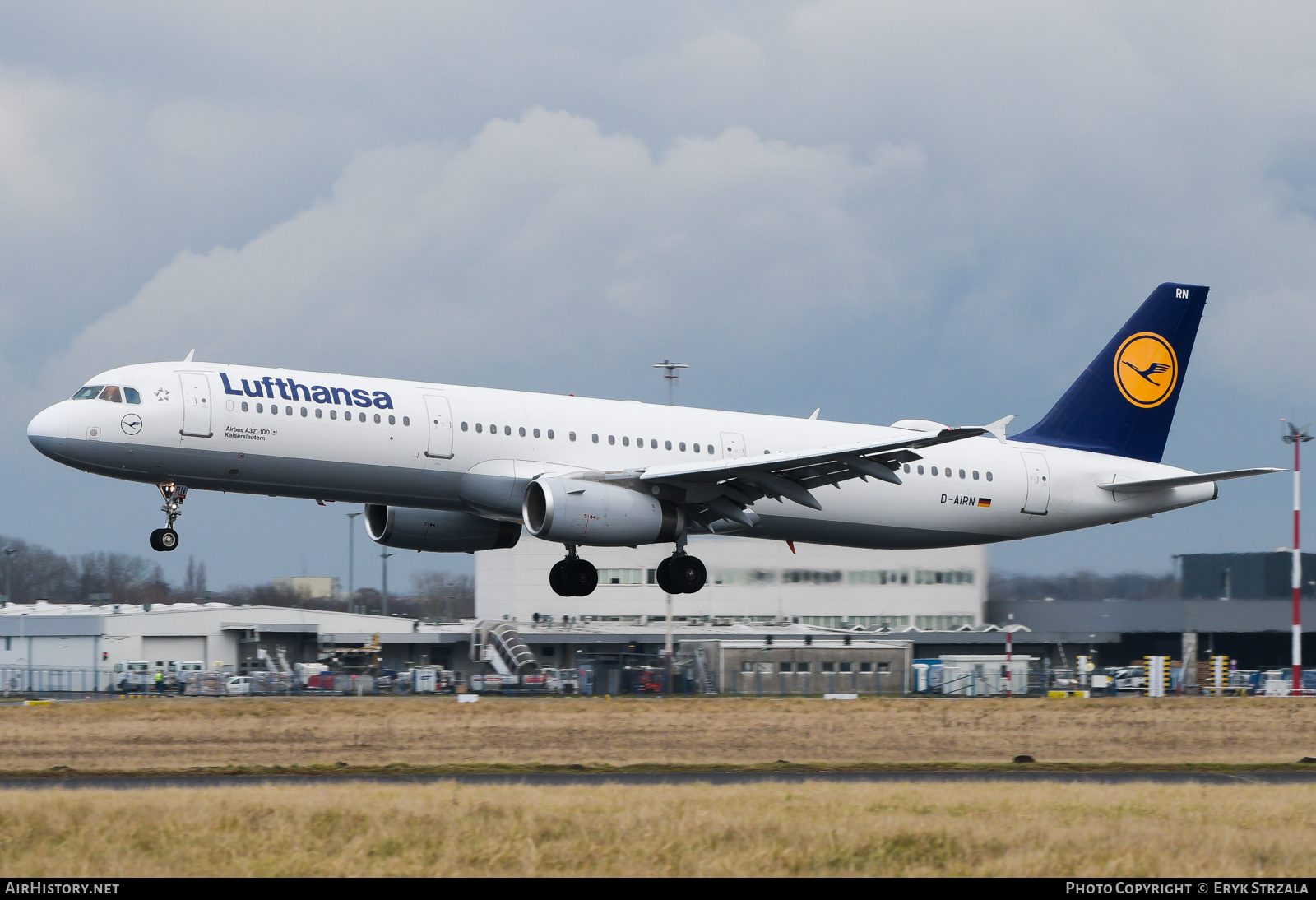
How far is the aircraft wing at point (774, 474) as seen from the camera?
107ft

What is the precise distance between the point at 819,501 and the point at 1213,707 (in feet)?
68.2

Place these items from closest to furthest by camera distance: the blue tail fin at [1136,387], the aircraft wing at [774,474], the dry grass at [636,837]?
the dry grass at [636,837] < the aircraft wing at [774,474] < the blue tail fin at [1136,387]

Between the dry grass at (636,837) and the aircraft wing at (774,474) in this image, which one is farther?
the aircraft wing at (774,474)

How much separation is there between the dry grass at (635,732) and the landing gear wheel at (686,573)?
13.0 feet

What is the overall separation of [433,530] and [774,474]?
8.48 m

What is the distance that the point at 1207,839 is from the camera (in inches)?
739

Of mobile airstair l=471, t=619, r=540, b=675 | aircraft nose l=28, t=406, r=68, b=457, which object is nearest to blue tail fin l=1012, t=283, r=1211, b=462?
aircraft nose l=28, t=406, r=68, b=457

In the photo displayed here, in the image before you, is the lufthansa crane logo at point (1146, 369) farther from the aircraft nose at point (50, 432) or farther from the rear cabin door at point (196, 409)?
the aircraft nose at point (50, 432)

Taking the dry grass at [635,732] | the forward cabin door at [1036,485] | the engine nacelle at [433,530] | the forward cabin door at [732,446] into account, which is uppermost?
the forward cabin door at [732,446]

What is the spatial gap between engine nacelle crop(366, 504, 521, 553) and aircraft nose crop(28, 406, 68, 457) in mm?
7871

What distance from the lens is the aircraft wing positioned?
32594 mm

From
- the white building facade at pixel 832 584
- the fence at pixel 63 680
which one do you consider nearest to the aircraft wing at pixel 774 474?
the white building facade at pixel 832 584

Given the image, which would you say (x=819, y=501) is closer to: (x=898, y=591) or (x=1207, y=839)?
(x=1207, y=839)

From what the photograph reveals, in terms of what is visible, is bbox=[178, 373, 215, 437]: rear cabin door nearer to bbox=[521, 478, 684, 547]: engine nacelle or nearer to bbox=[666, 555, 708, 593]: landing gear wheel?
bbox=[521, 478, 684, 547]: engine nacelle
